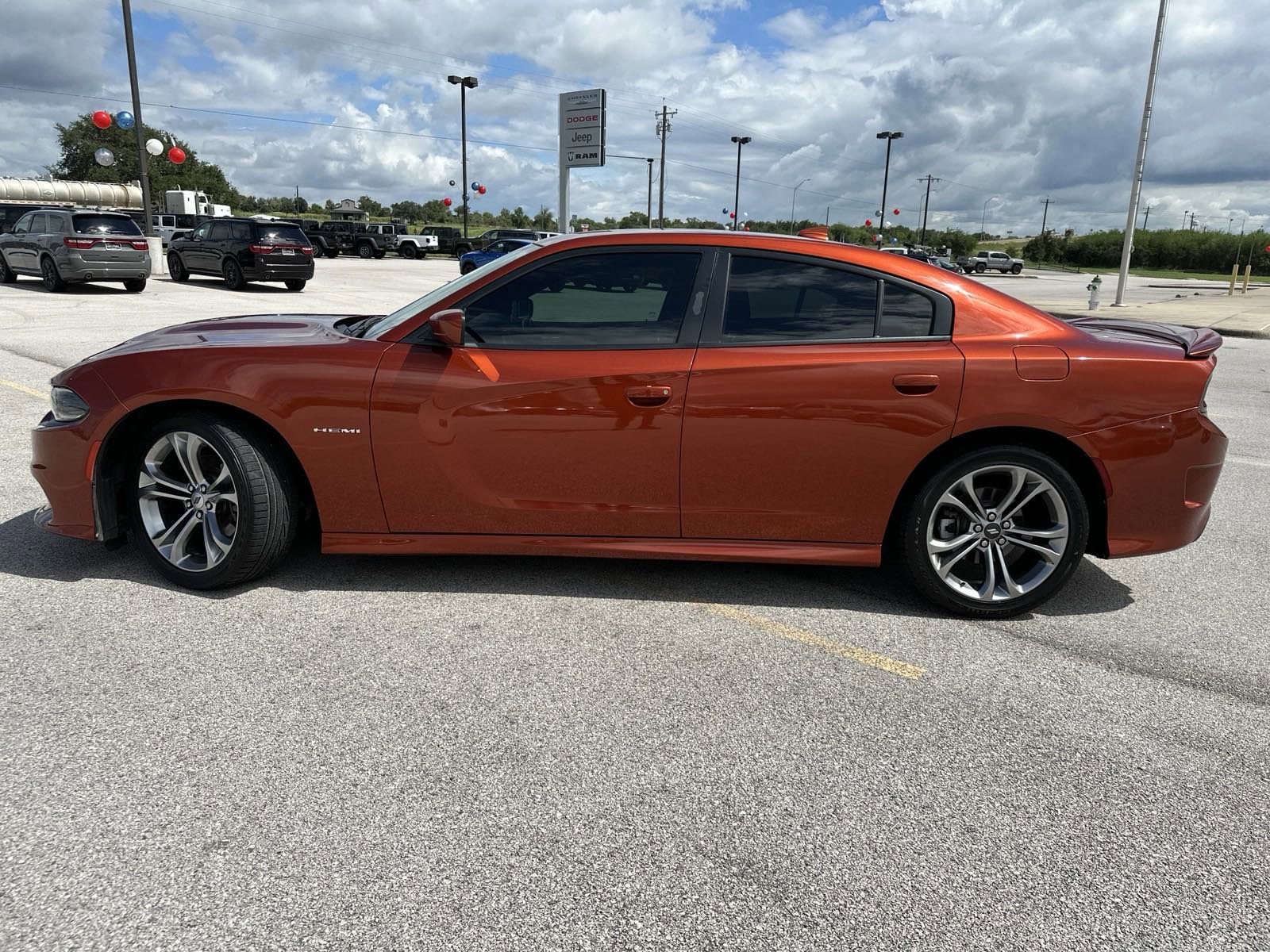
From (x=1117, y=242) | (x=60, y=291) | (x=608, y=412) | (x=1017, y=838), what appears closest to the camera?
(x=1017, y=838)

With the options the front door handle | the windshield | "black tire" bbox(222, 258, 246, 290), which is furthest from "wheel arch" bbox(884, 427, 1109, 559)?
"black tire" bbox(222, 258, 246, 290)

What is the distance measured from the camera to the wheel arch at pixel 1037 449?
3.69 m

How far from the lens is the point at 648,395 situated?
11.7 feet

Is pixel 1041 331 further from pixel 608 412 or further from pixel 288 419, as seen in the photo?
pixel 288 419

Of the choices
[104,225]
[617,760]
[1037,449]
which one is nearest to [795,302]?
[1037,449]

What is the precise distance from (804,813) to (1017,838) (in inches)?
22.4

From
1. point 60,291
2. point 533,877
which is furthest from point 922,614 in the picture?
point 60,291

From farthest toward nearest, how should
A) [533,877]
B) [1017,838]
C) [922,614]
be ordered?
[922,614] → [1017,838] → [533,877]

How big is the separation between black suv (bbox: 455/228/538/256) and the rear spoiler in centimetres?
2991

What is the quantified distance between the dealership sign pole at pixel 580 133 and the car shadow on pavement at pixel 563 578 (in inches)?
785

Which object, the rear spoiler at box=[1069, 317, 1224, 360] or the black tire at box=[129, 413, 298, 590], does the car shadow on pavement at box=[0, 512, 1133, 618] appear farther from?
the rear spoiler at box=[1069, 317, 1224, 360]

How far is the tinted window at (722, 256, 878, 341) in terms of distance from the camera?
371 centimetres

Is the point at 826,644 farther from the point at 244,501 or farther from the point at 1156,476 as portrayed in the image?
the point at 244,501

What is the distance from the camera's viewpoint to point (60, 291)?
18656 millimetres
